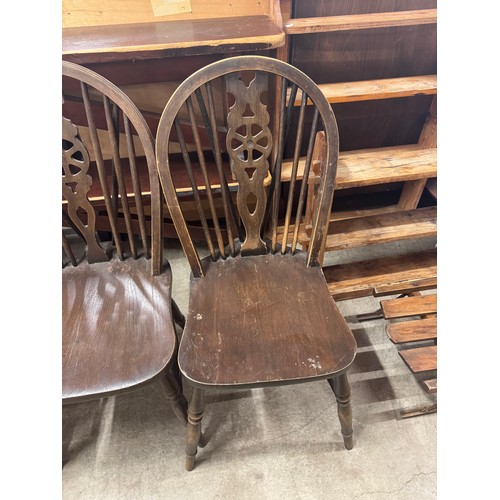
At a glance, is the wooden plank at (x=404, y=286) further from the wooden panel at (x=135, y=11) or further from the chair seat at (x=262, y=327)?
the wooden panel at (x=135, y=11)

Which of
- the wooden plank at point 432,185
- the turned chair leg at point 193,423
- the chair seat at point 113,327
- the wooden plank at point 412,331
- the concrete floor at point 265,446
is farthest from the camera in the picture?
the wooden plank at point 432,185

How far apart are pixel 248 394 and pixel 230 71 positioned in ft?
3.19

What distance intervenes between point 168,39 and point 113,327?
735mm

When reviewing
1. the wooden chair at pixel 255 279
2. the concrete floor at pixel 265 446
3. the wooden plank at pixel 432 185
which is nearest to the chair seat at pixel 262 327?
the wooden chair at pixel 255 279

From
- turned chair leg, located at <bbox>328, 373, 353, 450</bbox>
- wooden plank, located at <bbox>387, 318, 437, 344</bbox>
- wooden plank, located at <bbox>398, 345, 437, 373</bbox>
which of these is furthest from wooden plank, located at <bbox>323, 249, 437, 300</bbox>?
turned chair leg, located at <bbox>328, 373, 353, 450</bbox>

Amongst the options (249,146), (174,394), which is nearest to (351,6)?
(249,146)

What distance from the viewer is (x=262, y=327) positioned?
2.79ft

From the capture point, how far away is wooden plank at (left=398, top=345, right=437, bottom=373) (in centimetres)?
104

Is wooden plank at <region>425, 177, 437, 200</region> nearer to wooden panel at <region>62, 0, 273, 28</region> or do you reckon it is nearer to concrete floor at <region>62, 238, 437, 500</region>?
concrete floor at <region>62, 238, 437, 500</region>

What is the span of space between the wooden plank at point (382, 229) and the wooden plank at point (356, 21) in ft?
2.11

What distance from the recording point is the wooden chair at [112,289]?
777 mm

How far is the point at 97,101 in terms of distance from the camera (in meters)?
1.17

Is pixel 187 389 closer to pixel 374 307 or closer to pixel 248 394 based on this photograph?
pixel 248 394

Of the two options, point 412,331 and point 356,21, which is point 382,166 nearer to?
point 356,21
